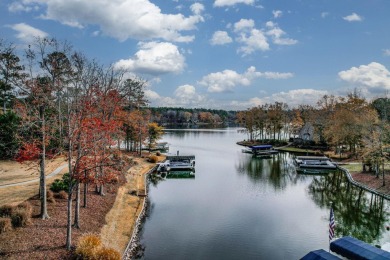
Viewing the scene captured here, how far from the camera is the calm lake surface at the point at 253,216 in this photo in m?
24.6

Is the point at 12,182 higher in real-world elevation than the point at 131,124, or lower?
lower

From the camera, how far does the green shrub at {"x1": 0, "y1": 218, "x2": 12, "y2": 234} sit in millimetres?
21250

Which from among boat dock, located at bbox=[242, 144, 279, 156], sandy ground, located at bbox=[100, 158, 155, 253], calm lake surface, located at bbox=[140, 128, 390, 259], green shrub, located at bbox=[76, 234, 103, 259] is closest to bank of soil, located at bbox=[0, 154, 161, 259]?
sandy ground, located at bbox=[100, 158, 155, 253]

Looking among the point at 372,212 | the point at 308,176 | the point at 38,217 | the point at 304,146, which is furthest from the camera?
the point at 304,146

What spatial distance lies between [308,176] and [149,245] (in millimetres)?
38945

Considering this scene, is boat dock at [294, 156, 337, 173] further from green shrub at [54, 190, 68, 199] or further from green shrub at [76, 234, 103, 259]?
green shrub at [76, 234, 103, 259]

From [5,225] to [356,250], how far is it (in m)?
23.0

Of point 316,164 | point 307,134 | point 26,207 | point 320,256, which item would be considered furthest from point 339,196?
point 307,134

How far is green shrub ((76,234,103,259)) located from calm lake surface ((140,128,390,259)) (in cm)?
442

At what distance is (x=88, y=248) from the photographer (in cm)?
1917

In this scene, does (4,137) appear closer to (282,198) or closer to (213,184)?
(213,184)

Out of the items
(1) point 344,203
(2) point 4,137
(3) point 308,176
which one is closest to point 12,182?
(2) point 4,137

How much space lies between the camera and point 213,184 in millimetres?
47625

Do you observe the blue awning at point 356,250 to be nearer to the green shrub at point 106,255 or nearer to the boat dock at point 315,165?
the green shrub at point 106,255
